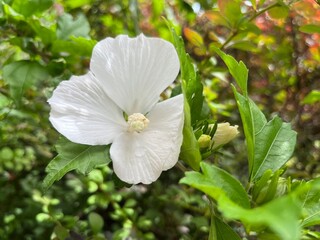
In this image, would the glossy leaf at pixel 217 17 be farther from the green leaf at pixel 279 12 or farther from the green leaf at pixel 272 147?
the green leaf at pixel 272 147

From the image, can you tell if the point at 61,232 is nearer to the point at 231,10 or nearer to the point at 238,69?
the point at 238,69

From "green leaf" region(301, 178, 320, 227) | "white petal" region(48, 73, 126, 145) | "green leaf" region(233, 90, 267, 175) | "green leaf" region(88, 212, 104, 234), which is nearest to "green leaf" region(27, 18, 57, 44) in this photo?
"white petal" region(48, 73, 126, 145)

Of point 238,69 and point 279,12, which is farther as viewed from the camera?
point 279,12

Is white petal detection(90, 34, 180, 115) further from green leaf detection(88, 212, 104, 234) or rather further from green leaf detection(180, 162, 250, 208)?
green leaf detection(88, 212, 104, 234)

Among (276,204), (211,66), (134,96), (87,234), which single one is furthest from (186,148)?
(211,66)

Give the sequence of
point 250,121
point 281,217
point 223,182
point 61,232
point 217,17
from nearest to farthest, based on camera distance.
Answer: point 281,217 → point 223,182 → point 250,121 → point 61,232 → point 217,17

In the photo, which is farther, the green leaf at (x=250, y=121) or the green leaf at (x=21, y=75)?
the green leaf at (x=21, y=75)

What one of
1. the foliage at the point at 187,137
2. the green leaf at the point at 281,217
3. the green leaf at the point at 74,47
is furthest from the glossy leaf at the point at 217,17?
the green leaf at the point at 281,217

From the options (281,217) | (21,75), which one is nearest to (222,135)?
(281,217)
